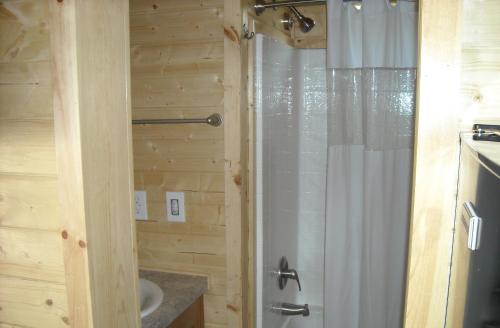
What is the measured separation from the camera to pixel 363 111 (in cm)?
184

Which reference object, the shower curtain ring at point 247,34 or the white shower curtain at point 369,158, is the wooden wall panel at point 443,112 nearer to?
the shower curtain ring at point 247,34

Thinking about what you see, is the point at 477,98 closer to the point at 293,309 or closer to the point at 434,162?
the point at 434,162

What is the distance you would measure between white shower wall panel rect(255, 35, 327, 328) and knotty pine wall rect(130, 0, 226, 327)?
20cm

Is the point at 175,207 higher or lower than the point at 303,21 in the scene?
lower

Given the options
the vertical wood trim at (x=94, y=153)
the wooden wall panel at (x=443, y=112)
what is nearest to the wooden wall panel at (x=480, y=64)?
the wooden wall panel at (x=443, y=112)

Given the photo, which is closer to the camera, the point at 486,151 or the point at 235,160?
the point at 486,151

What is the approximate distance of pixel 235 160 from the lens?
5.40 ft

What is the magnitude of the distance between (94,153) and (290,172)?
1527 mm

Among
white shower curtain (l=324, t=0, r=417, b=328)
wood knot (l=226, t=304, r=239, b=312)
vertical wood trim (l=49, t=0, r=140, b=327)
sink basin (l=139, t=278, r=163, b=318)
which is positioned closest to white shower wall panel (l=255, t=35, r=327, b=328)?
wood knot (l=226, t=304, r=239, b=312)

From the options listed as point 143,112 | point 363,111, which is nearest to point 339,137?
point 363,111

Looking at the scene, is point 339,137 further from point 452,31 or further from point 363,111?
point 452,31

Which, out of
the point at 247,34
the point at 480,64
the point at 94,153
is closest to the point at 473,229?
the point at 480,64

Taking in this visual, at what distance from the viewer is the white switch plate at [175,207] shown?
1765mm

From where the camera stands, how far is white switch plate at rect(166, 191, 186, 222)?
1.76 metres
